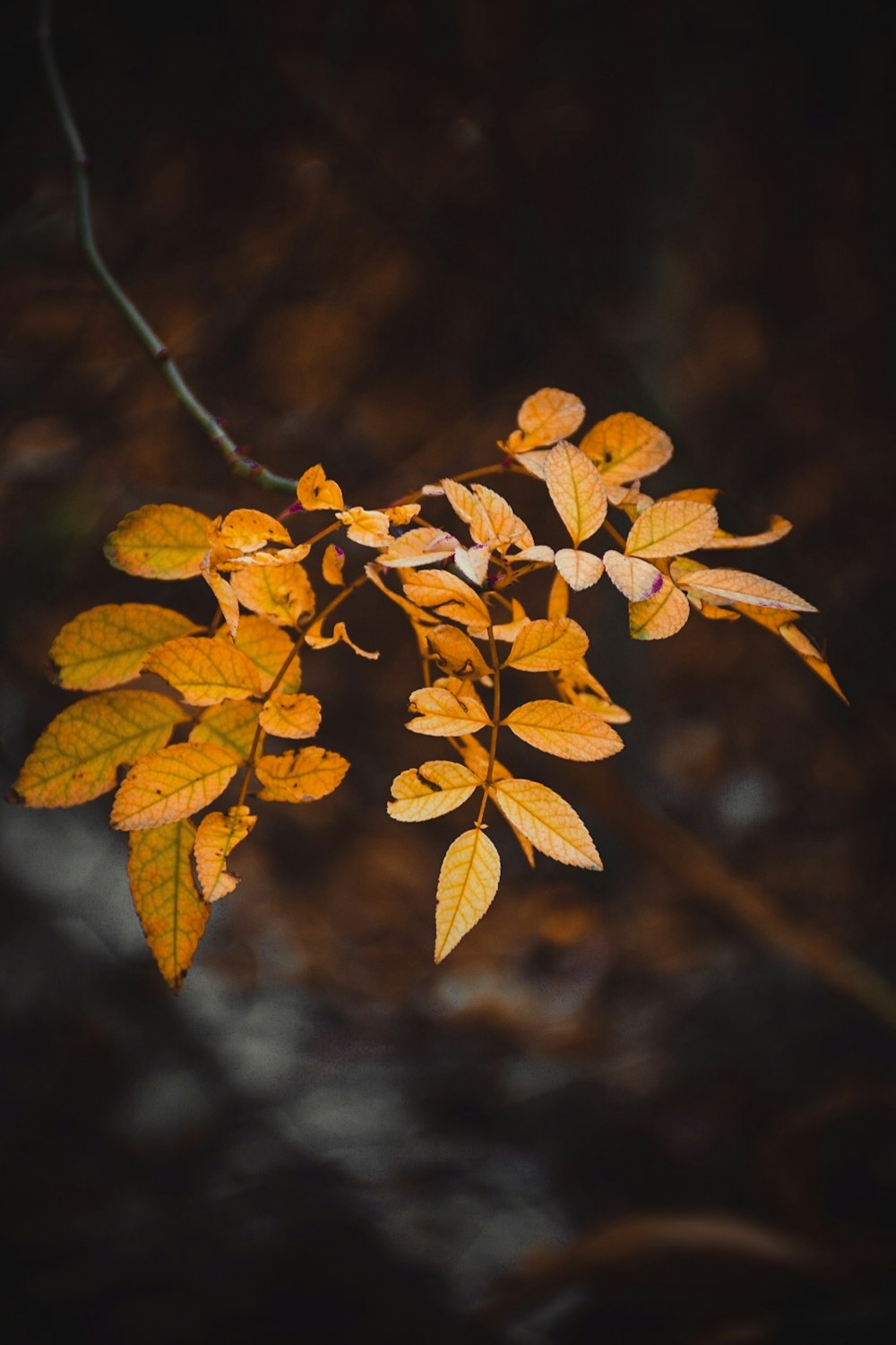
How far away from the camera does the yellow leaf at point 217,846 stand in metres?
0.35

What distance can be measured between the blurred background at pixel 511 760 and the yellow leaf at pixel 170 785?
1.48 ft

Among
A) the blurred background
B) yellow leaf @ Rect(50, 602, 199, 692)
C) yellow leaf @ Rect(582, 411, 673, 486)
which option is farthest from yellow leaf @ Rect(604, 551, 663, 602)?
the blurred background

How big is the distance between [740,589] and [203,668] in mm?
240

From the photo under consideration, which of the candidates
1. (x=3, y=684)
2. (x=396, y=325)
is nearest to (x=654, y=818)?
(x=396, y=325)

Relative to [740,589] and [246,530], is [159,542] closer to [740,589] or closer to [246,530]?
[246,530]

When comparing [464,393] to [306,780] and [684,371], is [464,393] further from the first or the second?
[306,780]

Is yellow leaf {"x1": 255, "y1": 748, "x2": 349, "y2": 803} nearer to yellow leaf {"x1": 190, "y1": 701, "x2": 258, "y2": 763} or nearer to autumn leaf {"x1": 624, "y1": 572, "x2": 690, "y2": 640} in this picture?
yellow leaf {"x1": 190, "y1": 701, "x2": 258, "y2": 763}

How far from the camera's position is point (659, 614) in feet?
1.11

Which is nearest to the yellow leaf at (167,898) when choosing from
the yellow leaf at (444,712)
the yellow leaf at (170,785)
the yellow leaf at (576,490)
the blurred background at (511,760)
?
the yellow leaf at (170,785)

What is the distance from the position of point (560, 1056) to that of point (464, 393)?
0.75 m

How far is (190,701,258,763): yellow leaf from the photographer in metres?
0.42

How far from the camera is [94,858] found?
85 centimetres

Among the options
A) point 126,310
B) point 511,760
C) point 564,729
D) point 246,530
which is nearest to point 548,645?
point 564,729

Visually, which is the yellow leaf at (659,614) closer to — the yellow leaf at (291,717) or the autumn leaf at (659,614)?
the autumn leaf at (659,614)
